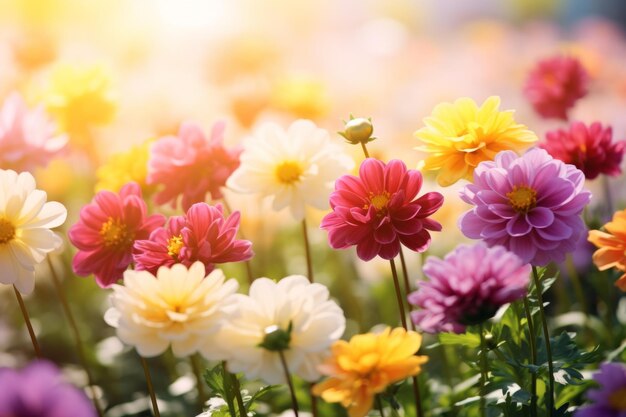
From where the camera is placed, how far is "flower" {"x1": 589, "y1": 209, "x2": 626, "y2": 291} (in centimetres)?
121

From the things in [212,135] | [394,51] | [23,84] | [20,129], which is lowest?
[212,135]

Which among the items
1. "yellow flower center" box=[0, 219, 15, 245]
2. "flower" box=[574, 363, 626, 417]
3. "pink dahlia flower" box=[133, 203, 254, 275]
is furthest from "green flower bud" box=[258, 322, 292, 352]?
"yellow flower center" box=[0, 219, 15, 245]

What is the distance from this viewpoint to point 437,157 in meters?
1.30

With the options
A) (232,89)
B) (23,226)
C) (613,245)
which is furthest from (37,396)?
(232,89)

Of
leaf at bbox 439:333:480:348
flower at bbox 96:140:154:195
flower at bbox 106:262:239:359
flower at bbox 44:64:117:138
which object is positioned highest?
flower at bbox 44:64:117:138

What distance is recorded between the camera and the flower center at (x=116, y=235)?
1.33 metres

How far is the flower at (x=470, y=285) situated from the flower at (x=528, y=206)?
0.38 ft

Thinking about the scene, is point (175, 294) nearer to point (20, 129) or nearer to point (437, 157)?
point (437, 157)

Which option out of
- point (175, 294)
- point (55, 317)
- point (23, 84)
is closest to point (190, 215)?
point (175, 294)

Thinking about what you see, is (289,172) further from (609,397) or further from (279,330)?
(609,397)

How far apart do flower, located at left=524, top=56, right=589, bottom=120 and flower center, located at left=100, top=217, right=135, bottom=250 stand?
1.20 metres

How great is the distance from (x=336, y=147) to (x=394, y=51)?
322 cm

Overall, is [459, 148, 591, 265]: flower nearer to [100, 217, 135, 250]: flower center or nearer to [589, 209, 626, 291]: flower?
[589, 209, 626, 291]: flower

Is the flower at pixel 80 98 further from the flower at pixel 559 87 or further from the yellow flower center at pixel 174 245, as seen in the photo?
the flower at pixel 559 87
